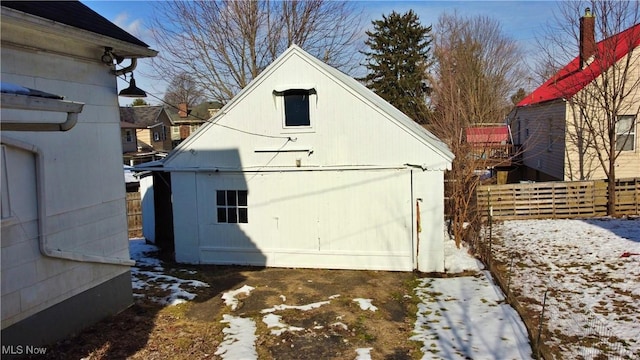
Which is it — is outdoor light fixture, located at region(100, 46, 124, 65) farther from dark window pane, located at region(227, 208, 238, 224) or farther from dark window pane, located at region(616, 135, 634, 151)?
dark window pane, located at region(616, 135, 634, 151)

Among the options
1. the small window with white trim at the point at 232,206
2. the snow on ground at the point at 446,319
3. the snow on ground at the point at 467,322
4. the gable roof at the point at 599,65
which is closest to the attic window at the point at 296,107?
the small window with white trim at the point at 232,206

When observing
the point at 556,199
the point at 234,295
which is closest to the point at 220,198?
the point at 234,295

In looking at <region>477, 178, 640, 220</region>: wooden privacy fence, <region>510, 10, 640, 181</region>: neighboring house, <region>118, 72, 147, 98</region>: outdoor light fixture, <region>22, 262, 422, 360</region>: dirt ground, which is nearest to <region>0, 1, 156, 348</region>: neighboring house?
<region>118, 72, 147, 98</region>: outdoor light fixture

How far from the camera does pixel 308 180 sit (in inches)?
460

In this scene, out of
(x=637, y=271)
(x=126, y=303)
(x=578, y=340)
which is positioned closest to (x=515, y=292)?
(x=578, y=340)

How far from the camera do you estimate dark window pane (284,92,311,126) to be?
1152 cm

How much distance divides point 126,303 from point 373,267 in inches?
230

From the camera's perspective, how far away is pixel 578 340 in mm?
6922

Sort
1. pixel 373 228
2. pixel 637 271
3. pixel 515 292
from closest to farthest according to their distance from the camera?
pixel 515 292
pixel 637 271
pixel 373 228

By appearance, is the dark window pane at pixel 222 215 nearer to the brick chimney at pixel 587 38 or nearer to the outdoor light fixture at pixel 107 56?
the outdoor light fixture at pixel 107 56

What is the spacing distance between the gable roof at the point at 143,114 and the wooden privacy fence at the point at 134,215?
2766 centimetres

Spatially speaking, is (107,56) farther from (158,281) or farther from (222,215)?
(222,215)

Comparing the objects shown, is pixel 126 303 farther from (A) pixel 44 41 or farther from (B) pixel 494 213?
(B) pixel 494 213

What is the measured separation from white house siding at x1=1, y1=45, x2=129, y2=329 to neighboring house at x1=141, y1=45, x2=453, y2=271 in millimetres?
4031
